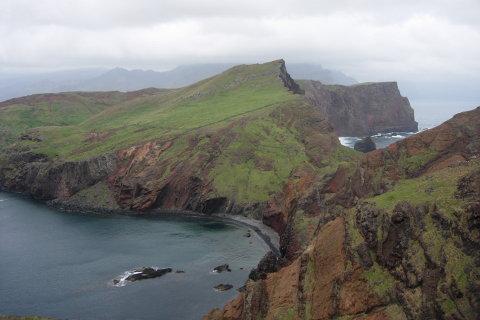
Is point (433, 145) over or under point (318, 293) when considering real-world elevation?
over

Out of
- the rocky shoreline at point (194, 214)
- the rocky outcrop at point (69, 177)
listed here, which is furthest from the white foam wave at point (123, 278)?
the rocky outcrop at point (69, 177)

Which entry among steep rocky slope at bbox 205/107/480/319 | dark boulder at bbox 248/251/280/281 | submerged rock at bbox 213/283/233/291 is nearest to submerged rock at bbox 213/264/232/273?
submerged rock at bbox 213/283/233/291

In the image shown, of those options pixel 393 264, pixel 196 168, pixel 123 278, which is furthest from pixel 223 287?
pixel 196 168

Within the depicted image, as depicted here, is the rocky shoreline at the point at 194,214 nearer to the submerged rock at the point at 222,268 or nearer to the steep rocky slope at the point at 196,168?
the steep rocky slope at the point at 196,168

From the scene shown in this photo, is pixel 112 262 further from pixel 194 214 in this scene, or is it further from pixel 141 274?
pixel 194 214

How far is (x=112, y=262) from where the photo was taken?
111438 millimetres

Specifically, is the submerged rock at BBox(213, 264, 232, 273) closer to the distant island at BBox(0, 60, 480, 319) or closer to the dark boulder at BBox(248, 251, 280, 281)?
the dark boulder at BBox(248, 251, 280, 281)

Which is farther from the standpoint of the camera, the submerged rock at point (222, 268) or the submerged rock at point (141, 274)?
the submerged rock at point (222, 268)

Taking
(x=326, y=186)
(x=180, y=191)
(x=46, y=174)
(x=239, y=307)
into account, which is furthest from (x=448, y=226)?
(x=46, y=174)

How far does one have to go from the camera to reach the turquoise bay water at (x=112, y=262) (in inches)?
3428

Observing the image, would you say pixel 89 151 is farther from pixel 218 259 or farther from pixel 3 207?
pixel 218 259

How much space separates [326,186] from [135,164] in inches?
3626

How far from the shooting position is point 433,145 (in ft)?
330

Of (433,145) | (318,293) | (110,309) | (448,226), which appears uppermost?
(433,145)
